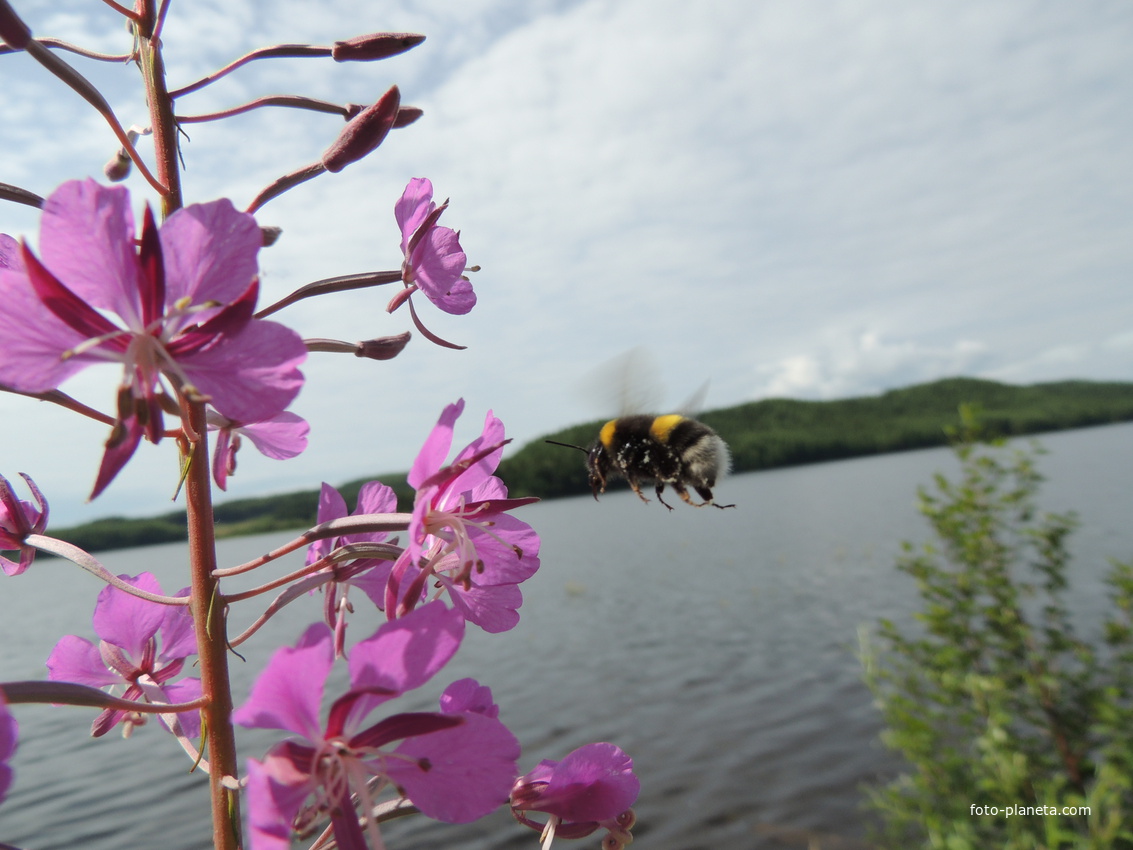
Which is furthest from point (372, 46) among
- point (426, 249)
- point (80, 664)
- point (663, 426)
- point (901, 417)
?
point (901, 417)

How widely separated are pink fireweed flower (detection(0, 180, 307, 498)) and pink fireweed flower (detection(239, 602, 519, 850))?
0.38 metres

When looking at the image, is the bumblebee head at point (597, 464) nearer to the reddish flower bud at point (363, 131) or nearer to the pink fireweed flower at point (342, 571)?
the pink fireweed flower at point (342, 571)

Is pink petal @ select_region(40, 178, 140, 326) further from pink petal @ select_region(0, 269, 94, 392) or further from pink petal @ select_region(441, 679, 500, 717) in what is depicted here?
pink petal @ select_region(441, 679, 500, 717)

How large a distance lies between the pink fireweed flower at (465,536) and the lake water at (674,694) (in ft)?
22.0

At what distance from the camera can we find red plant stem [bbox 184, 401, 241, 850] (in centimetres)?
144

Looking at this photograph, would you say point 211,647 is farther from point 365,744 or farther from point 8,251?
point 8,251

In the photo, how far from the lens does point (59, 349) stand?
1.22 metres

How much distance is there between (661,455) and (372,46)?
7.05ft

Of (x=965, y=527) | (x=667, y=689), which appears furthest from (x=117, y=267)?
(x=667, y=689)

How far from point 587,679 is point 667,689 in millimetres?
1935

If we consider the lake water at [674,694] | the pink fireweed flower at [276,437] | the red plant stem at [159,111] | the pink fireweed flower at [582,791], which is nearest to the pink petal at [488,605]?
the pink fireweed flower at [582,791]

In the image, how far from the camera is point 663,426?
140 inches

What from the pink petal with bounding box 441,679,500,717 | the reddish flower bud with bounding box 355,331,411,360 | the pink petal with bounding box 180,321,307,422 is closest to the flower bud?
the reddish flower bud with bounding box 355,331,411,360

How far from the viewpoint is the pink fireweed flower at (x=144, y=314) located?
1.17 meters
